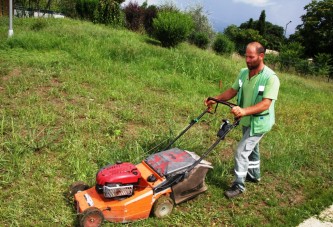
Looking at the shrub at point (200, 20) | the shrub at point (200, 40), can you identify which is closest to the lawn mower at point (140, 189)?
the shrub at point (200, 40)

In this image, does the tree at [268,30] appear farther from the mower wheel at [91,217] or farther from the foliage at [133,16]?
the mower wheel at [91,217]

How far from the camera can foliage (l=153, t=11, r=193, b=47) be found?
13.1 metres

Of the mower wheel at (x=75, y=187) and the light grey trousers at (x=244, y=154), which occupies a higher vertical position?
the light grey trousers at (x=244, y=154)

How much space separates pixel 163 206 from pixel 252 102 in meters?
1.61

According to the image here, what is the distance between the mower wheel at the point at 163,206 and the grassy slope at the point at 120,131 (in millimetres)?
83

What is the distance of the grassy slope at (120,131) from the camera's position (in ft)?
13.3

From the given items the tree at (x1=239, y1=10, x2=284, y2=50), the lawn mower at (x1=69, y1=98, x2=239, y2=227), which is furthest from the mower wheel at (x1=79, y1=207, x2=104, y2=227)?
the tree at (x1=239, y1=10, x2=284, y2=50)

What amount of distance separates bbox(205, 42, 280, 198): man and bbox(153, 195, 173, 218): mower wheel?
0.94m

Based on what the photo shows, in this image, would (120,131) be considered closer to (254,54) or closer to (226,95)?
(226,95)

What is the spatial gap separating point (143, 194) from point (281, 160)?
290cm

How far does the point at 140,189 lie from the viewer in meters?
3.65

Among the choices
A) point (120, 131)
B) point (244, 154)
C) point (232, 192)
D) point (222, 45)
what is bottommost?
Result: point (232, 192)

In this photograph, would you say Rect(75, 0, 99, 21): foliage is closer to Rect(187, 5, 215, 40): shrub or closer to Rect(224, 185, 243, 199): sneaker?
Rect(187, 5, 215, 40): shrub

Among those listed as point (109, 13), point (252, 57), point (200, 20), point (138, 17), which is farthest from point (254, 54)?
point (200, 20)
